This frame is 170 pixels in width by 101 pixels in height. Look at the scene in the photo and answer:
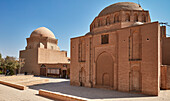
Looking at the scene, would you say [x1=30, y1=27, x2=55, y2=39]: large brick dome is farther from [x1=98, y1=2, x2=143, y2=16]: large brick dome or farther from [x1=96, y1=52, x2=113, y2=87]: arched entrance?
[x1=96, y1=52, x2=113, y2=87]: arched entrance

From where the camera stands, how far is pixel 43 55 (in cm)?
3138

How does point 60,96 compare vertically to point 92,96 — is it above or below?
above

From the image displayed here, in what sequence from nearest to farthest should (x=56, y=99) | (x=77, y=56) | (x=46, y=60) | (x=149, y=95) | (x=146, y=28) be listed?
1. (x=56, y=99)
2. (x=149, y=95)
3. (x=146, y=28)
4. (x=77, y=56)
5. (x=46, y=60)

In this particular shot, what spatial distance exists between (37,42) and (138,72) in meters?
27.6

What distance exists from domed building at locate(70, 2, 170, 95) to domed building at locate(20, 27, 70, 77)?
951 centimetres

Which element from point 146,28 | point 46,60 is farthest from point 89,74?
point 46,60

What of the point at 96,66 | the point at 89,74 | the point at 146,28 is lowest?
the point at 89,74

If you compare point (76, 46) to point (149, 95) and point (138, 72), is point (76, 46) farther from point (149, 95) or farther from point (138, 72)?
point (149, 95)

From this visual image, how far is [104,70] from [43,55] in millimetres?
20785

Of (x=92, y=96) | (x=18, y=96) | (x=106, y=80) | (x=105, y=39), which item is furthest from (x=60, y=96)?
(x=105, y=39)

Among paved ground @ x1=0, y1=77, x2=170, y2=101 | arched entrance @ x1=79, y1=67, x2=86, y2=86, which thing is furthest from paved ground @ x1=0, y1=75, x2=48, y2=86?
arched entrance @ x1=79, y1=67, x2=86, y2=86

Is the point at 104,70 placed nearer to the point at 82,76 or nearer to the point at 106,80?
the point at 106,80

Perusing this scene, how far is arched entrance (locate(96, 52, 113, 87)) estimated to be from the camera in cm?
1409

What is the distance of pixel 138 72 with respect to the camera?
1211cm
